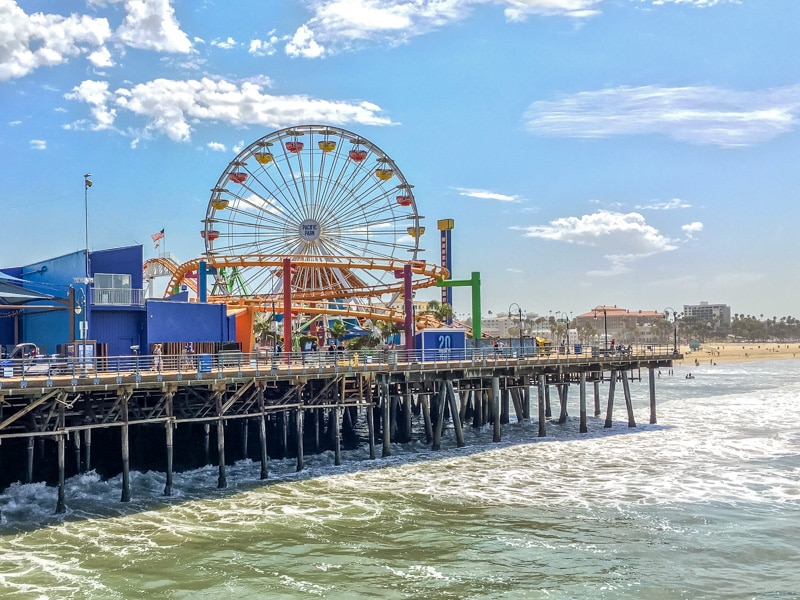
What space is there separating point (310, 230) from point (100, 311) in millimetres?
23794

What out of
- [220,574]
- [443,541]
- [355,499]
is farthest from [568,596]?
[355,499]

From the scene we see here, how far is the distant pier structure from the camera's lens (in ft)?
94.1

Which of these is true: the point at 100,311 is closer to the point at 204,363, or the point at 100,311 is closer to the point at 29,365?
the point at 29,365

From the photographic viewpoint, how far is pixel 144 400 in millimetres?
35344

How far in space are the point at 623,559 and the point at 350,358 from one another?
2440 centimetres

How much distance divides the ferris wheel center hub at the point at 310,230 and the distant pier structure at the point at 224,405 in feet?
47.0

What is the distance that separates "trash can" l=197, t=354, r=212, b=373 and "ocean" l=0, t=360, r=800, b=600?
4.76 m

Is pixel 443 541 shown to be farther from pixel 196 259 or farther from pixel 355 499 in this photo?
pixel 196 259

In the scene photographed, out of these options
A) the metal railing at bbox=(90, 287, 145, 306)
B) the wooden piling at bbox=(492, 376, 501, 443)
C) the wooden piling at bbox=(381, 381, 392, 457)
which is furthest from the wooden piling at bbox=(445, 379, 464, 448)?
the metal railing at bbox=(90, 287, 145, 306)

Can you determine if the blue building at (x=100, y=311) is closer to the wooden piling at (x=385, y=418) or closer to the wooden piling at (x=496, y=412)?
the wooden piling at (x=385, y=418)

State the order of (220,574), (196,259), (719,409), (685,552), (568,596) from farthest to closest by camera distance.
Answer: (719,409) → (196,259) → (685,552) → (220,574) → (568,596)

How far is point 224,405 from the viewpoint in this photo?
32.6 meters

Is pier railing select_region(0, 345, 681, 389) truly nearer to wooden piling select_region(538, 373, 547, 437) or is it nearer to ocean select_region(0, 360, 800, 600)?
wooden piling select_region(538, 373, 547, 437)

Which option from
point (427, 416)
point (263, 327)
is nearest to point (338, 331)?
point (263, 327)
